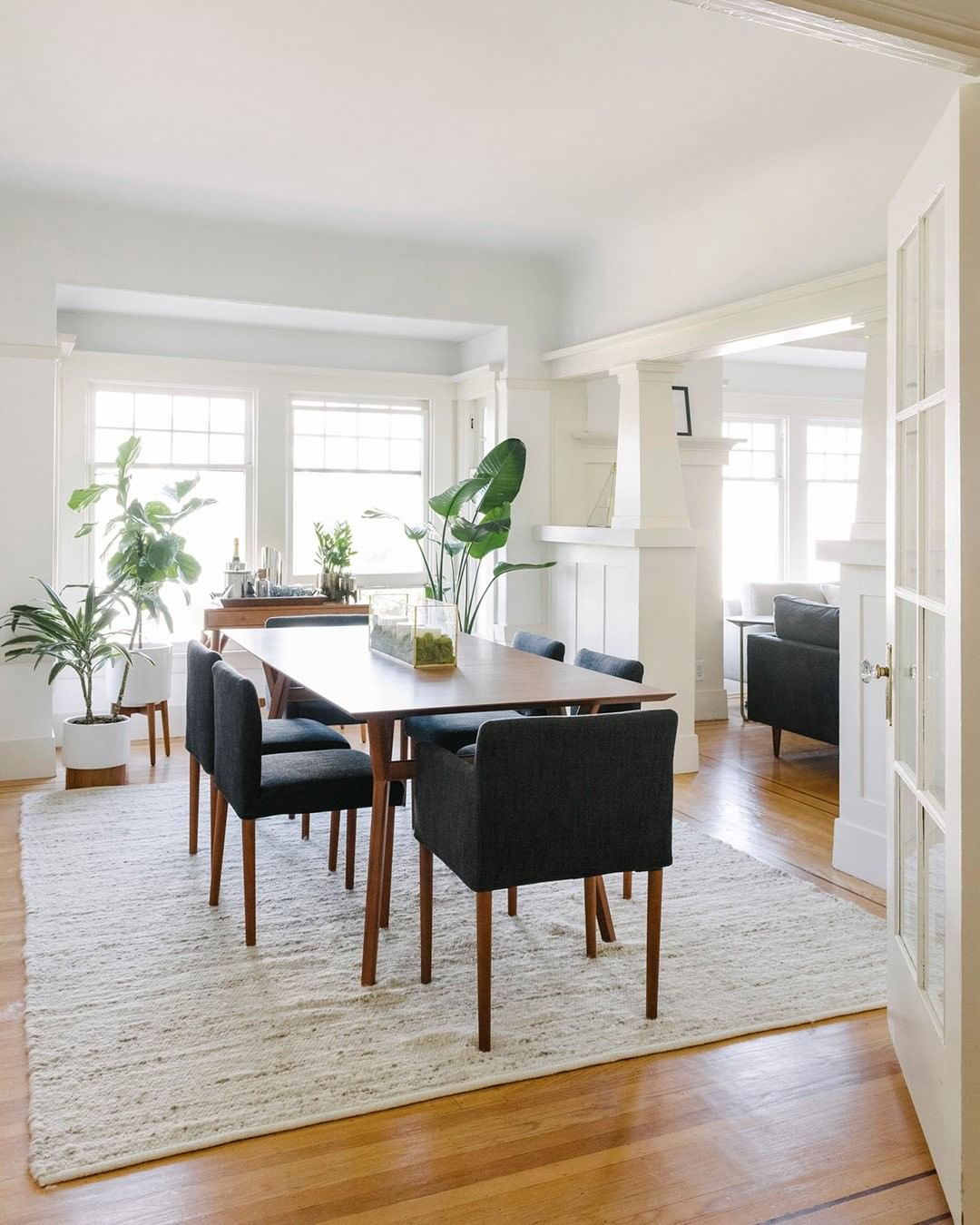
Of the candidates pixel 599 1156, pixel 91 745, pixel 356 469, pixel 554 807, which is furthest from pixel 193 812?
pixel 356 469

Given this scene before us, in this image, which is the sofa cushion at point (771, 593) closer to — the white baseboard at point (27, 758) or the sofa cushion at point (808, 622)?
the sofa cushion at point (808, 622)

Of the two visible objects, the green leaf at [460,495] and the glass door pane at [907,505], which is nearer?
the glass door pane at [907,505]

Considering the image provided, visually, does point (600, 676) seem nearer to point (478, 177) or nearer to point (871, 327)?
point (871, 327)

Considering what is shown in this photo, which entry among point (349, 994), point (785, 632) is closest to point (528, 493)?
point (785, 632)

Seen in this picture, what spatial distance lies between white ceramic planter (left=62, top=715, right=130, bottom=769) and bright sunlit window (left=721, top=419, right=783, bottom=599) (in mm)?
5187

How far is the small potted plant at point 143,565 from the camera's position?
5410 millimetres

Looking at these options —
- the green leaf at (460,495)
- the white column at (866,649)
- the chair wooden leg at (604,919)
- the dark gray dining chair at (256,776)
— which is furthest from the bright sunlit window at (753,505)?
the dark gray dining chair at (256,776)

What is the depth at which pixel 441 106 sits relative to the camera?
13.6 ft

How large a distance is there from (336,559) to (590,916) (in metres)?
4.14

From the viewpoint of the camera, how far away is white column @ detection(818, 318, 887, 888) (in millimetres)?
3990

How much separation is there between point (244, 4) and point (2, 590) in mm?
3137

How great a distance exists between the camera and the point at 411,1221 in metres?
1.99

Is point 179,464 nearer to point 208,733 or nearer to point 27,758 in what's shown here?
point 27,758

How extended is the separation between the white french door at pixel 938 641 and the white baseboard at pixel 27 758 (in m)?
4.29
